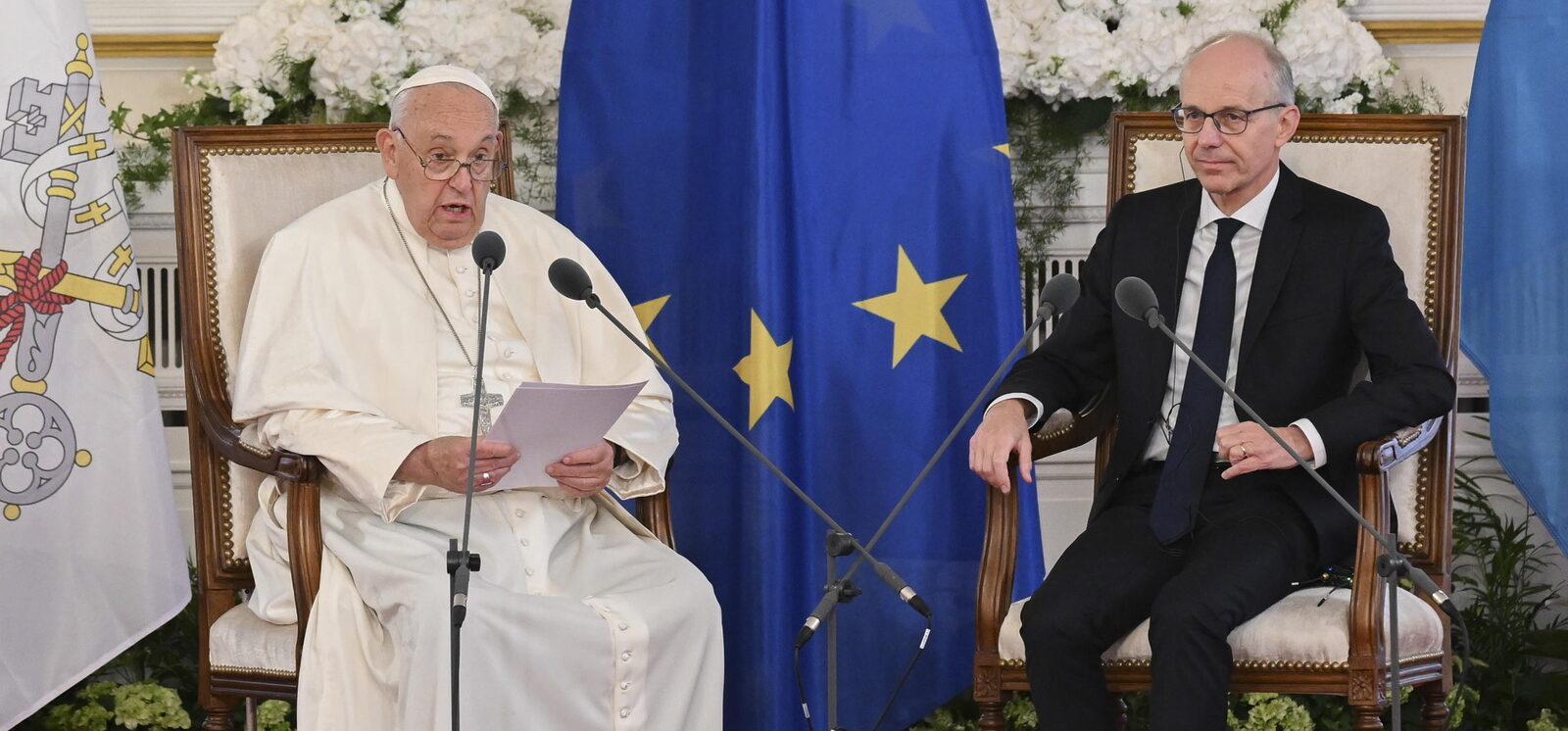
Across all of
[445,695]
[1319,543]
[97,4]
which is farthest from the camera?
[97,4]

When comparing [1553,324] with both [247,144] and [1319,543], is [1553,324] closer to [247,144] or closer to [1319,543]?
[1319,543]

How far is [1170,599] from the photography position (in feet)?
9.72

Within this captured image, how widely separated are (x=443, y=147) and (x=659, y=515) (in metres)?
0.88

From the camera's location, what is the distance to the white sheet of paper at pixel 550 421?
2.90 meters

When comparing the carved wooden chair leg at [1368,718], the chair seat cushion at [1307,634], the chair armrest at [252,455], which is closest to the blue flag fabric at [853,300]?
the chair seat cushion at [1307,634]

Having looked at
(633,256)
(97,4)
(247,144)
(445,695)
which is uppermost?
(97,4)

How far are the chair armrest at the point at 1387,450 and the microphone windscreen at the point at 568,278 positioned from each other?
1.43m

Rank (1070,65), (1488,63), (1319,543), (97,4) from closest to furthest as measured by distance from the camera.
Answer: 1. (1319,543)
2. (1488,63)
3. (1070,65)
4. (97,4)

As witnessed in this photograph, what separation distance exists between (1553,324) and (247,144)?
9.63 feet

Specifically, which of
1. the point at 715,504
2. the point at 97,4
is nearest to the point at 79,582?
the point at 715,504

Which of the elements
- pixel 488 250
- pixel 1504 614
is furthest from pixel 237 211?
pixel 1504 614

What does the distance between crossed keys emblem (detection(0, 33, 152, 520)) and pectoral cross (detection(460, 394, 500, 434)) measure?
32.5 inches

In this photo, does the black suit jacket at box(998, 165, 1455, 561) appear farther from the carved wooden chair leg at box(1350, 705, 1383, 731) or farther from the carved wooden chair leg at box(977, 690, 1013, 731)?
the carved wooden chair leg at box(977, 690, 1013, 731)

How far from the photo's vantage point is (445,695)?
294cm
